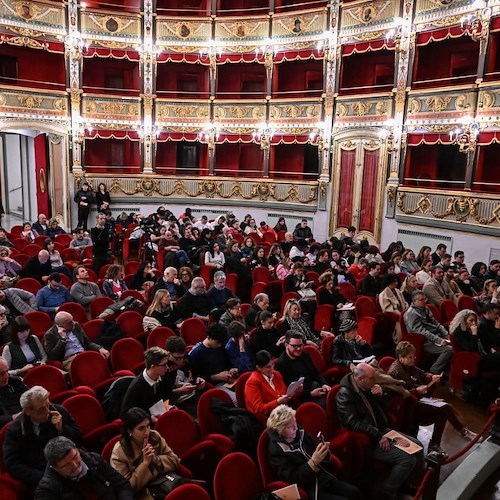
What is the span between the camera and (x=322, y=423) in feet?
12.5

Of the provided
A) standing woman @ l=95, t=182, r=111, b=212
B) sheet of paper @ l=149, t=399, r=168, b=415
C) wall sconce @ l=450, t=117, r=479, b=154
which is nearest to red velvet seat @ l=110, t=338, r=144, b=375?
sheet of paper @ l=149, t=399, r=168, b=415

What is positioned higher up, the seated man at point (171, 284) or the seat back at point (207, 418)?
the seated man at point (171, 284)

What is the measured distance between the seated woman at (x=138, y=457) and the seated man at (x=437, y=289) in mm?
5097

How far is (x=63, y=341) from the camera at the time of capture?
458 centimetres

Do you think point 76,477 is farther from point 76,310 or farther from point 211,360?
point 76,310

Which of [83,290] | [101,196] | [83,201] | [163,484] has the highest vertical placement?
[101,196]

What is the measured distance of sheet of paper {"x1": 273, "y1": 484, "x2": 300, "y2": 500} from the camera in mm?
2916

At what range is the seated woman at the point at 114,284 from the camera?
20.7 feet

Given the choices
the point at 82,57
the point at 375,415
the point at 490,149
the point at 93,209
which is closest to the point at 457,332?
the point at 375,415

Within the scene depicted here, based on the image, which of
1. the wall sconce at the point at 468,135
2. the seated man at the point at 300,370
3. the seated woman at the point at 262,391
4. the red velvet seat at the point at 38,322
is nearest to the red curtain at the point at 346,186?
the wall sconce at the point at 468,135

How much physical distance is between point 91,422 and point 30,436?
557 mm

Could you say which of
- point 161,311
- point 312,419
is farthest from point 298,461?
point 161,311

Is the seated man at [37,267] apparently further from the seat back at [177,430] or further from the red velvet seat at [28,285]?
the seat back at [177,430]

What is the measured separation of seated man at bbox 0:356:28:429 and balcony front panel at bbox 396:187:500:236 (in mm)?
10004
